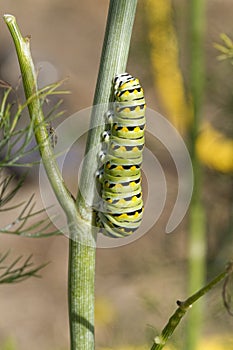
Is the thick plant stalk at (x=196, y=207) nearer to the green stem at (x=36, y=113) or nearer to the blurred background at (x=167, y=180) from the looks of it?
the blurred background at (x=167, y=180)

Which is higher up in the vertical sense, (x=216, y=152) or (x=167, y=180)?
(x=167, y=180)

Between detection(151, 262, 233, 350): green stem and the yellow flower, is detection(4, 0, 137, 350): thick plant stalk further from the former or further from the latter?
the yellow flower

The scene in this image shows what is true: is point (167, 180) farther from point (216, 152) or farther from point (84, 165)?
point (84, 165)

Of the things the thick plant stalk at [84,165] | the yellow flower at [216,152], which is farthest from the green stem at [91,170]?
the yellow flower at [216,152]

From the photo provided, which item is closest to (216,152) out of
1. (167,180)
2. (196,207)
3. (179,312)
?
(196,207)

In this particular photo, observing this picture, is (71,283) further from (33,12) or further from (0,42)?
(33,12)

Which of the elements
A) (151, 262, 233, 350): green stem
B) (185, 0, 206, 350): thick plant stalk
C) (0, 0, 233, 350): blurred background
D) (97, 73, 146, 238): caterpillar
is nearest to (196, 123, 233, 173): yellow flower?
(0, 0, 233, 350): blurred background
